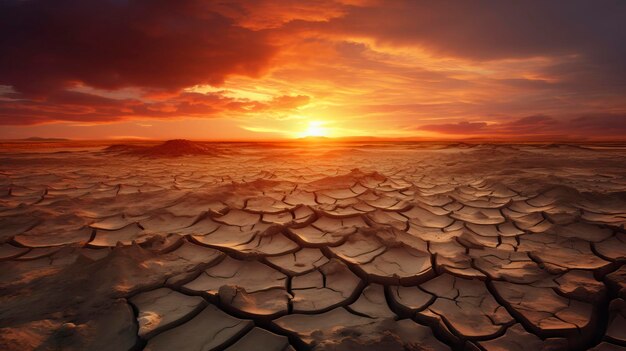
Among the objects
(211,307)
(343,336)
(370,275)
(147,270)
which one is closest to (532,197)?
(370,275)

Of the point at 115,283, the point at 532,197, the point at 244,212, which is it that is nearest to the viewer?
the point at 115,283

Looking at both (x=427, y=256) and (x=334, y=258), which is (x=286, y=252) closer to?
(x=334, y=258)

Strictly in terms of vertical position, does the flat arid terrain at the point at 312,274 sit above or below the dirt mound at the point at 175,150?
below

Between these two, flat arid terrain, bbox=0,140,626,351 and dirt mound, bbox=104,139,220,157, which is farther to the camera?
dirt mound, bbox=104,139,220,157

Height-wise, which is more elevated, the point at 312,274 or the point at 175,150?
the point at 175,150

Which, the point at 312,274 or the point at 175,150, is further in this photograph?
the point at 175,150

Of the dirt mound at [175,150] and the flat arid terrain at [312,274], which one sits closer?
the flat arid terrain at [312,274]

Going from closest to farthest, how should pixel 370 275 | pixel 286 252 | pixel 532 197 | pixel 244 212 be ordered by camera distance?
pixel 370 275, pixel 286 252, pixel 244 212, pixel 532 197

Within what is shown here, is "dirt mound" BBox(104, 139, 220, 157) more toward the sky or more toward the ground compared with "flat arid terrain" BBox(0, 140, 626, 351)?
more toward the sky
